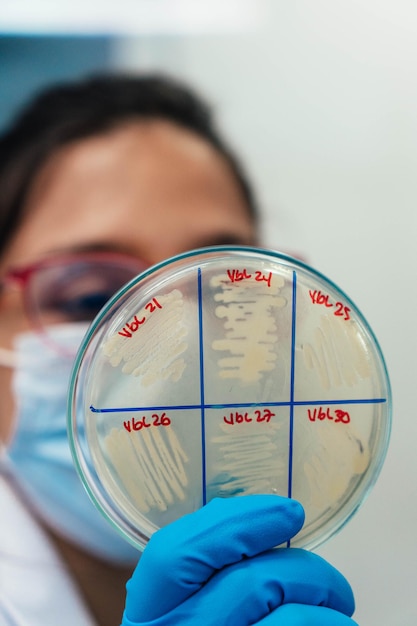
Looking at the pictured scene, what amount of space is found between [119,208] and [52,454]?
0.57 m

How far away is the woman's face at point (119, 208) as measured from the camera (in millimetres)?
1177

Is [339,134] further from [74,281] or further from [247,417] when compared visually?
[247,417]

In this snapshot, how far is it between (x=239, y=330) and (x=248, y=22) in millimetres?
1056

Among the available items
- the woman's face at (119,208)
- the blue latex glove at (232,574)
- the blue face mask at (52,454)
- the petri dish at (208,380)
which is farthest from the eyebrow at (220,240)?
the blue latex glove at (232,574)

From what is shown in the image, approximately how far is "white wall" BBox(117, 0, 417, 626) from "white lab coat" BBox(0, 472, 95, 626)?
0.65 metres

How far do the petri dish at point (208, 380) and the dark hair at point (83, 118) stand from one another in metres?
0.71

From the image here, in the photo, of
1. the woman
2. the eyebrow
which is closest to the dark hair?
the woman

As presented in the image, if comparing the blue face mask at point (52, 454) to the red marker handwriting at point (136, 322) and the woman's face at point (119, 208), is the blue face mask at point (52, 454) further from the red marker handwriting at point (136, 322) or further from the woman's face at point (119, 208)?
the red marker handwriting at point (136, 322)

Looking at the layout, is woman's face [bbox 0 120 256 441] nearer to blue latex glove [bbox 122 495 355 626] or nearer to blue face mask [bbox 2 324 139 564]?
blue face mask [bbox 2 324 139 564]

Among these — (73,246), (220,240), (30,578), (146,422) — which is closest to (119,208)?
(73,246)

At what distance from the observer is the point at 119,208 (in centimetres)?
119

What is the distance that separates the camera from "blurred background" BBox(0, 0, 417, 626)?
1.26 metres

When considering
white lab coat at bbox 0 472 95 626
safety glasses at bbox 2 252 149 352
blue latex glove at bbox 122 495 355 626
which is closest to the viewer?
blue latex glove at bbox 122 495 355 626

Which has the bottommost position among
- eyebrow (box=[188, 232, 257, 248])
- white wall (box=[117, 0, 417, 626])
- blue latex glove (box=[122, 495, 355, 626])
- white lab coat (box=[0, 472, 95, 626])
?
white lab coat (box=[0, 472, 95, 626])
